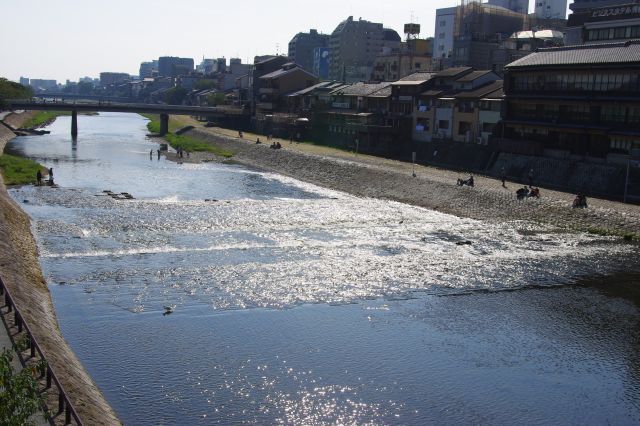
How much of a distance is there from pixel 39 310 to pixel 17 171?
1339 inches

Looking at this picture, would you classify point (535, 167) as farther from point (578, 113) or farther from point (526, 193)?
point (526, 193)

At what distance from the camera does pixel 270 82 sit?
322 ft

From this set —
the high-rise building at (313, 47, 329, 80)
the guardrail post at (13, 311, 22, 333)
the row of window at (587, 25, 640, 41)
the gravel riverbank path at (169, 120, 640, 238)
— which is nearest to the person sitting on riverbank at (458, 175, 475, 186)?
the gravel riverbank path at (169, 120, 640, 238)

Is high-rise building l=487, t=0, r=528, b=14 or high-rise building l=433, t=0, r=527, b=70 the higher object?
high-rise building l=487, t=0, r=528, b=14

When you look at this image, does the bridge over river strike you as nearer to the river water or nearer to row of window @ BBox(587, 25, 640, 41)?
the river water

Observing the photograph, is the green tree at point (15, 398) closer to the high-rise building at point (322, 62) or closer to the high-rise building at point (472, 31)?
the high-rise building at point (472, 31)

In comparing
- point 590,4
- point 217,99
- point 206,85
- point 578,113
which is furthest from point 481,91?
point 206,85

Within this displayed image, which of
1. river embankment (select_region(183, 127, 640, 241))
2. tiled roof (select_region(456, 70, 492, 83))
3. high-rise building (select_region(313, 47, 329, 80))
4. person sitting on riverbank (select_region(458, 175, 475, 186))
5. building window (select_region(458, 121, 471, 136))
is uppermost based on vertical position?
high-rise building (select_region(313, 47, 329, 80))

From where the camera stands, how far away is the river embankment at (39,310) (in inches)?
568

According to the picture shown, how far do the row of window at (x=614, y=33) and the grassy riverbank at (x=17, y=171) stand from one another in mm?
45800

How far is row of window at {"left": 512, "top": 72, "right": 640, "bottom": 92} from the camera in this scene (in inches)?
1678

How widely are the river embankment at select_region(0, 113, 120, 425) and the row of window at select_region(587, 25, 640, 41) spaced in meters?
45.5

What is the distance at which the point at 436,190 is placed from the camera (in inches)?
1779

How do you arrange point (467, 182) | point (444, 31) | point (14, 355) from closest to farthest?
point (14, 355) → point (467, 182) → point (444, 31)
